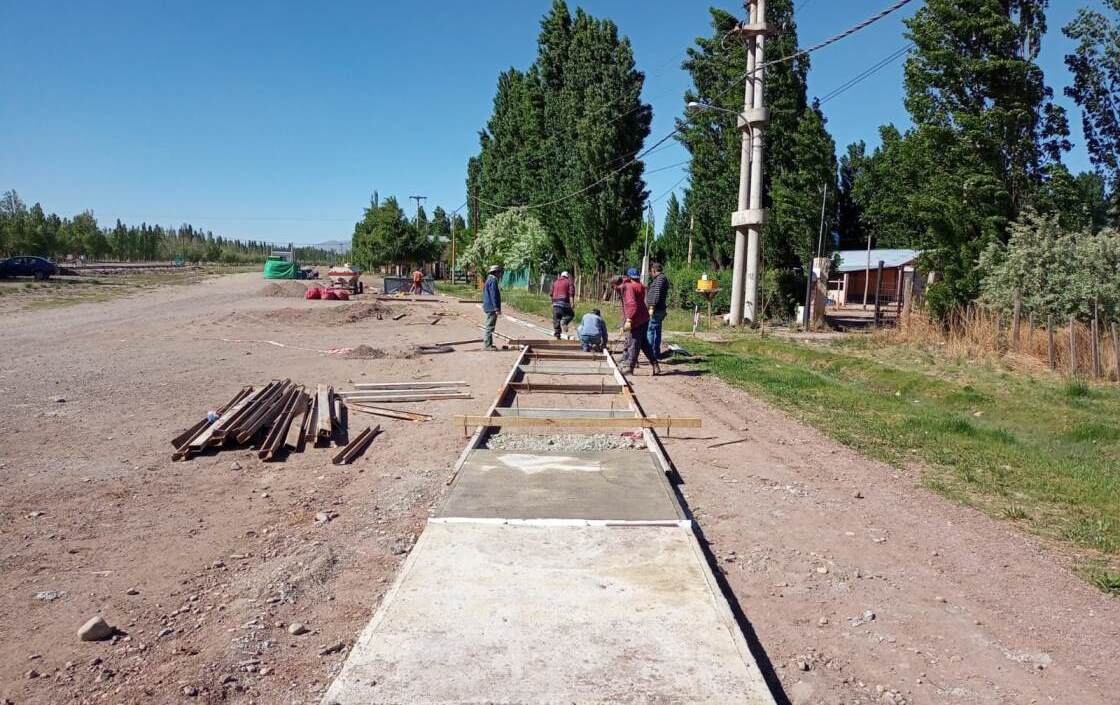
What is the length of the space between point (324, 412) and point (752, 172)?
1649 centimetres

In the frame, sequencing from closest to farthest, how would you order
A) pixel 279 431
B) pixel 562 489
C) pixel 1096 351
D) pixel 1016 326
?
pixel 562 489, pixel 279 431, pixel 1096 351, pixel 1016 326

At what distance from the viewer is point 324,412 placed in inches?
364

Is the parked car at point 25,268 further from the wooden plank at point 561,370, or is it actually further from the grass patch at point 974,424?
the grass patch at point 974,424

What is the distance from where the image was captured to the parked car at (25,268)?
4547cm

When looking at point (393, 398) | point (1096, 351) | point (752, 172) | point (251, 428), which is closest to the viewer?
point (251, 428)

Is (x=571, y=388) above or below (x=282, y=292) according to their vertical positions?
above

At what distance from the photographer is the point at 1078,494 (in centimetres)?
655

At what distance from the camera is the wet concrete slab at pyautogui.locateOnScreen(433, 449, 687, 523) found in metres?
5.38

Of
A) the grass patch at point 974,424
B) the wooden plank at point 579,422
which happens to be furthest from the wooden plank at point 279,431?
the grass patch at point 974,424

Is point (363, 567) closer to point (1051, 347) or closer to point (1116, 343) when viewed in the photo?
point (1116, 343)

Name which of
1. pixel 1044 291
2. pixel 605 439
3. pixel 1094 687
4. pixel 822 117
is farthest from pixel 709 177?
pixel 1094 687

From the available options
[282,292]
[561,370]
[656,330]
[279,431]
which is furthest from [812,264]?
[282,292]

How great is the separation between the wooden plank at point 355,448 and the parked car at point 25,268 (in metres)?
47.6

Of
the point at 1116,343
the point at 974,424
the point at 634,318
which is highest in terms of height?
the point at 634,318
